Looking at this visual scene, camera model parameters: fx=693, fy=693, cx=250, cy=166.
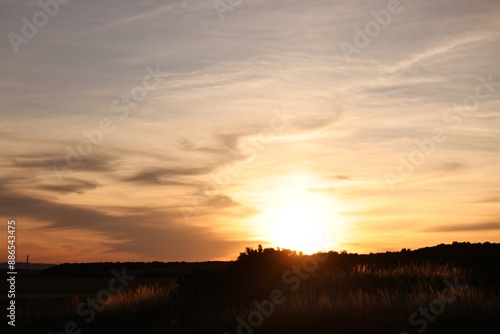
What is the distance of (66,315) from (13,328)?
1.84 meters

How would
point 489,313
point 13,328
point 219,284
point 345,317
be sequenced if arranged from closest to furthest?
point 489,313 → point 345,317 → point 13,328 → point 219,284

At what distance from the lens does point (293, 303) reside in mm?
20984

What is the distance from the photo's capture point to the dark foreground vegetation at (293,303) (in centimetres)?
1795

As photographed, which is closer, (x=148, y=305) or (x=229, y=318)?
(x=229, y=318)

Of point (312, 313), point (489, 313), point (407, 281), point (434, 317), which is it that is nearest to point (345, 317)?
point (312, 313)

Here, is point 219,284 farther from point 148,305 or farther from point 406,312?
point 406,312

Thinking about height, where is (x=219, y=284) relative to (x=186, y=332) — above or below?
above

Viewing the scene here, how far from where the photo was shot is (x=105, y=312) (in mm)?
24141

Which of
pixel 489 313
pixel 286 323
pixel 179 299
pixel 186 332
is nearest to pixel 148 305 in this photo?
pixel 179 299

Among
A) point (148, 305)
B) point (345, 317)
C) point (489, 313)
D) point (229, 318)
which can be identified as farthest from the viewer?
point (148, 305)

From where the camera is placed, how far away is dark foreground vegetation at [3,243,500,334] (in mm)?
17953

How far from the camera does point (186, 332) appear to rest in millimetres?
19547

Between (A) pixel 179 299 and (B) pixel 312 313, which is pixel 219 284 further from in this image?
(B) pixel 312 313

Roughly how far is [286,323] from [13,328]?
968cm
